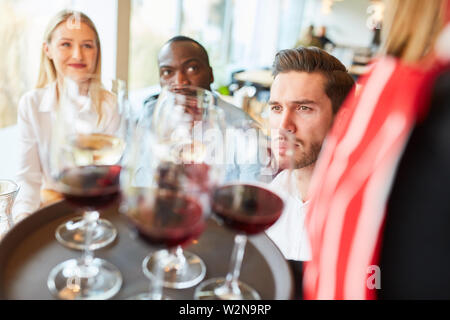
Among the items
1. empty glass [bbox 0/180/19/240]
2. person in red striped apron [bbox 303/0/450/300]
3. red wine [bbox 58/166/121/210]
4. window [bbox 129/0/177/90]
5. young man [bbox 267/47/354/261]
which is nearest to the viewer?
person in red striped apron [bbox 303/0/450/300]

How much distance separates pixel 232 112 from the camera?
2.04 meters

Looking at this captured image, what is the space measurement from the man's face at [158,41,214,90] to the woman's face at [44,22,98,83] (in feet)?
1.21

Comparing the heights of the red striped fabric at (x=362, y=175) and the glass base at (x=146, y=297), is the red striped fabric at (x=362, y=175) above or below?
above

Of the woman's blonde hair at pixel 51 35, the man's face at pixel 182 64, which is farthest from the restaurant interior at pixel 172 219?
the woman's blonde hair at pixel 51 35

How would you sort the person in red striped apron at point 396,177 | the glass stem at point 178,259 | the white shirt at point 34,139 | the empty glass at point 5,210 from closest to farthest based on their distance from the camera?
1. the person in red striped apron at point 396,177
2. the glass stem at point 178,259
3. the empty glass at point 5,210
4. the white shirt at point 34,139

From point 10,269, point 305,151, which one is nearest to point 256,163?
point 10,269

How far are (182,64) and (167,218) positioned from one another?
1441 millimetres

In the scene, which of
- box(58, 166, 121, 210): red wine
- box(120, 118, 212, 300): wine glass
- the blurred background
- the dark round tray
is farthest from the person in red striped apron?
the blurred background

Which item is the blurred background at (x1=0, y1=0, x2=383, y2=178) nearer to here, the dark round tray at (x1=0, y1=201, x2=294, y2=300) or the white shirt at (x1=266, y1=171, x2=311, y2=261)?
the white shirt at (x1=266, y1=171, x2=311, y2=261)

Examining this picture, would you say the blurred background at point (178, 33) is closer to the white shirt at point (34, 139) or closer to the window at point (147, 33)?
the window at point (147, 33)

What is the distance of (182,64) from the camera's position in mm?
1873

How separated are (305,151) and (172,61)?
3.03 feet

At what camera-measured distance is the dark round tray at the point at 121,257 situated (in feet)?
2.17

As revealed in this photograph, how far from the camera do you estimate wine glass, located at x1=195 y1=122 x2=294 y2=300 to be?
0.63 meters
